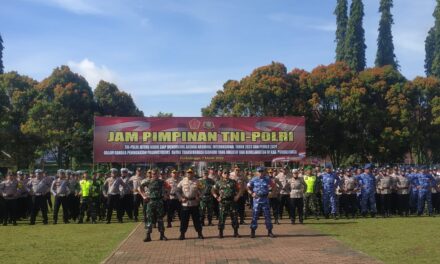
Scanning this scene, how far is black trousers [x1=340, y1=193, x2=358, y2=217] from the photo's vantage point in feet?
67.7

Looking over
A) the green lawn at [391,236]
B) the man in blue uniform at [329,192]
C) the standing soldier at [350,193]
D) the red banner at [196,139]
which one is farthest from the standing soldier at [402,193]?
the red banner at [196,139]

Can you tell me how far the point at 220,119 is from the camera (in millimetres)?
26234

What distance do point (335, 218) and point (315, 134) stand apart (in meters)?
25.0

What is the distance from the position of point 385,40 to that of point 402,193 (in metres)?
46.3

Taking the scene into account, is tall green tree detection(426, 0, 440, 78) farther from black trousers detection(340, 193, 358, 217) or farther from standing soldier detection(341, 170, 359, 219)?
black trousers detection(340, 193, 358, 217)

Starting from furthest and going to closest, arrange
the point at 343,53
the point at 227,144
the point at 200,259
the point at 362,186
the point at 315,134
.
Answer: the point at 343,53
the point at 315,134
the point at 227,144
the point at 362,186
the point at 200,259

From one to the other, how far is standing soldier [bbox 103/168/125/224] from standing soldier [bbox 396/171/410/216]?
1075 centimetres

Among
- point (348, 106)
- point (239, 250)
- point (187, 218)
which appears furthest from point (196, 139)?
point (348, 106)

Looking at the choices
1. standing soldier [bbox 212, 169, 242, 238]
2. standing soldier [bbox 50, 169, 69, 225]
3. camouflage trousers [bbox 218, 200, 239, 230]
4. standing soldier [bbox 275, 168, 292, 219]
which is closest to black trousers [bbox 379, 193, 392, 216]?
standing soldier [bbox 275, 168, 292, 219]

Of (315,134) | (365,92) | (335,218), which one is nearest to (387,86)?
(365,92)

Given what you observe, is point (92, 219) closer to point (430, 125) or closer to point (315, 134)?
point (315, 134)

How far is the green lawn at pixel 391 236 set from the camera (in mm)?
11180

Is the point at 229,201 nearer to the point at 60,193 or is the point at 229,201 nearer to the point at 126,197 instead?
the point at 126,197

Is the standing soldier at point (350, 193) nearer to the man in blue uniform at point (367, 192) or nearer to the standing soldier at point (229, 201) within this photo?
the man in blue uniform at point (367, 192)
